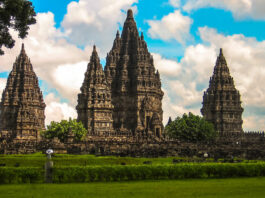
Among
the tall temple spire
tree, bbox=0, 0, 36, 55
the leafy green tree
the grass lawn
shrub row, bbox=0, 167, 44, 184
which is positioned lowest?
the grass lawn

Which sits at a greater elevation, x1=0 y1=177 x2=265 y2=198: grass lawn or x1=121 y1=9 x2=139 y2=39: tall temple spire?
x1=121 y1=9 x2=139 y2=39: tall temple spire

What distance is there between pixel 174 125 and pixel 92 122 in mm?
20127

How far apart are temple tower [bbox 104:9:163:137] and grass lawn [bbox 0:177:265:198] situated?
274 feet

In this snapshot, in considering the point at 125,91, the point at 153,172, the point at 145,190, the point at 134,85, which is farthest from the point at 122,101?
the point at 145,190

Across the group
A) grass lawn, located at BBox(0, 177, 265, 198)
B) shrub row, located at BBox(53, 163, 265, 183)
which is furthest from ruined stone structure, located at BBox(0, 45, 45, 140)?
grass lawn, located at BBox(0, 177, 265, 198)

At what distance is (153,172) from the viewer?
136 feet

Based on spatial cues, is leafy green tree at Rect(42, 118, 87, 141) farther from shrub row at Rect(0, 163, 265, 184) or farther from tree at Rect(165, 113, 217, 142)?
shrub row at Rect(0, 163, 265, 184)

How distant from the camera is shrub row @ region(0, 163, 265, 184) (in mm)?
39656

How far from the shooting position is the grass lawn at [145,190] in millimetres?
31219

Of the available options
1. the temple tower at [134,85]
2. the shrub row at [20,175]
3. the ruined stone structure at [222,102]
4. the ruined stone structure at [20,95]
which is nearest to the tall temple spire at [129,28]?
the temple tower at [134,85]

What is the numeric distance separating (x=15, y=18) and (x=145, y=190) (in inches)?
654

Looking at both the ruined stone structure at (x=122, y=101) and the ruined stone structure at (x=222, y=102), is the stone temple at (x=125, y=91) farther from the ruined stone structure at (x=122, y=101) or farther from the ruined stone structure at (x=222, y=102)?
the ruined stone structure at (x=222, y=102)

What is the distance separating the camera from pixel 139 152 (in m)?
74.8

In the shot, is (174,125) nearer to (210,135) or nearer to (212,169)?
(210,135)
